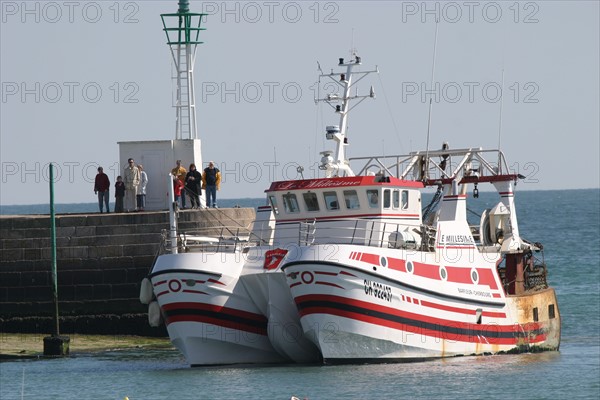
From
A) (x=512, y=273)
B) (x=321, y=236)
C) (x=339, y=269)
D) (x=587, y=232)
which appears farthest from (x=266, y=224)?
(x=587, y=232)

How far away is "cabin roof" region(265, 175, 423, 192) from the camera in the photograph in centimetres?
3034

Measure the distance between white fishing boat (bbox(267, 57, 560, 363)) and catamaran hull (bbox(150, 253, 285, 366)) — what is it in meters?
1.23

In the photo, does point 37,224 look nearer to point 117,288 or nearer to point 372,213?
point 117,288

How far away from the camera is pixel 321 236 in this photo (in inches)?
1203

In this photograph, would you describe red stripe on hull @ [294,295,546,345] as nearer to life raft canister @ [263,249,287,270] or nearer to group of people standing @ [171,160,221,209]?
life raft canister @ [263,249,287,270]

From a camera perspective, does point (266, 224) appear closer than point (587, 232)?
Yes

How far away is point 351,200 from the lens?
30.5 m

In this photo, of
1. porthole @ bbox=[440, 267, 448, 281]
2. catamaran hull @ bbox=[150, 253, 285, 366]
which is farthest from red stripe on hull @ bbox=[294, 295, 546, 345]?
catamaran hull @ bbox=[150, 253, 285, 366]

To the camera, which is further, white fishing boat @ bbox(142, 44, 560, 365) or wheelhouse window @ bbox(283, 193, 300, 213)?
wheelhouse window @ bbox(283, 193, 300, 213)

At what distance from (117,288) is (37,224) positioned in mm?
2375

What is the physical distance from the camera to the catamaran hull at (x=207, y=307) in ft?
95.2

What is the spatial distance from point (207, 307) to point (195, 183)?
6872 mm

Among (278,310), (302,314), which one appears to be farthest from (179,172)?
(302,314)

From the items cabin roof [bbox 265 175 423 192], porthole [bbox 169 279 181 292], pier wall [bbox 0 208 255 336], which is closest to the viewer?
porthole [bbox 169 279 181 292]
